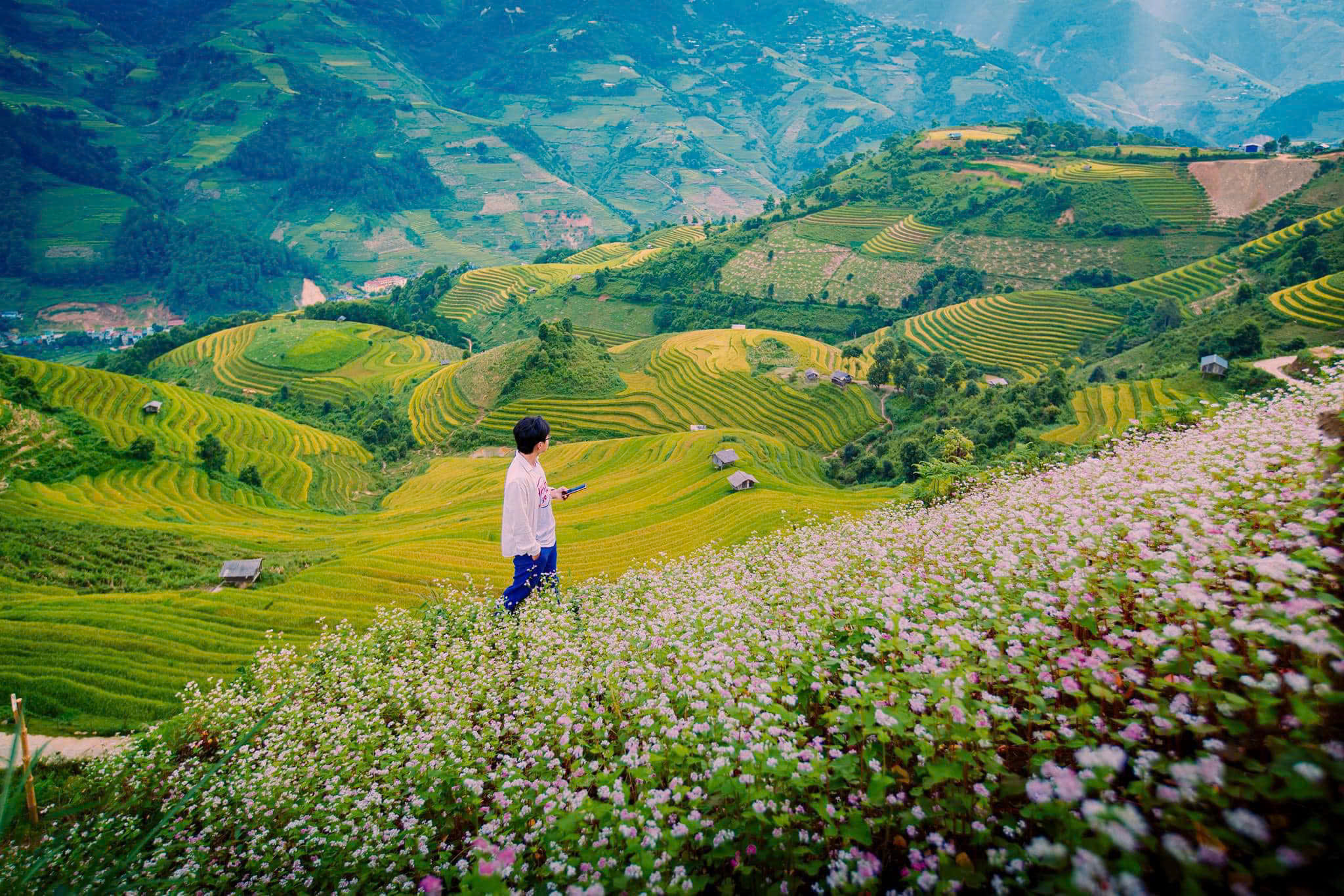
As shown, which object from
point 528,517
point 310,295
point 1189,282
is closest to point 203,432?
point 528,517

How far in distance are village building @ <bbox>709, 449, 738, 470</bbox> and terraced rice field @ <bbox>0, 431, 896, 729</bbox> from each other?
62cm

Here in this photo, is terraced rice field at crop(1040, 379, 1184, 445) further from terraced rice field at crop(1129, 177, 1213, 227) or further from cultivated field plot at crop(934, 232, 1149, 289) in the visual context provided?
terraced rice field at crop(1129, 177, 1213, 227)

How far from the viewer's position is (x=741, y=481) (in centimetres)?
3058

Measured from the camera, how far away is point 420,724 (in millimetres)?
5797

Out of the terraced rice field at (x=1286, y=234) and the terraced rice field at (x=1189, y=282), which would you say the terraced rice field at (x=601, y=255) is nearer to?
the terraced rice field at (x=1189, y=282)

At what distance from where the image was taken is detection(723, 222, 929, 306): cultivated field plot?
327ft

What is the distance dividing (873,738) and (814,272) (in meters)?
110

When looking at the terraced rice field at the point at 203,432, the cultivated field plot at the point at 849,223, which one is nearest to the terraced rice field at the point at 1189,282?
the cultivated field plot at the point at 849,223

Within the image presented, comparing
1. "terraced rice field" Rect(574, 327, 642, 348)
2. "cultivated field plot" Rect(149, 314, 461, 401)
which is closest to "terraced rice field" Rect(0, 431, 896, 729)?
"cultivated field plot" Rect(149, 314, 461, 401)

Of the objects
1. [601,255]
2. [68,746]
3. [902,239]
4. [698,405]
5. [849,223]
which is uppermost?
[849,223]

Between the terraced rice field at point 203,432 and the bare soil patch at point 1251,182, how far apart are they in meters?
127

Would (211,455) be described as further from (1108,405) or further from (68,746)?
(1108,405)

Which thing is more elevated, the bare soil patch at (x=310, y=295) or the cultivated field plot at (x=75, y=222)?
the cultivated field plot at (x=75, y=222)

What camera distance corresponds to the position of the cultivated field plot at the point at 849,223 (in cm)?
11331
